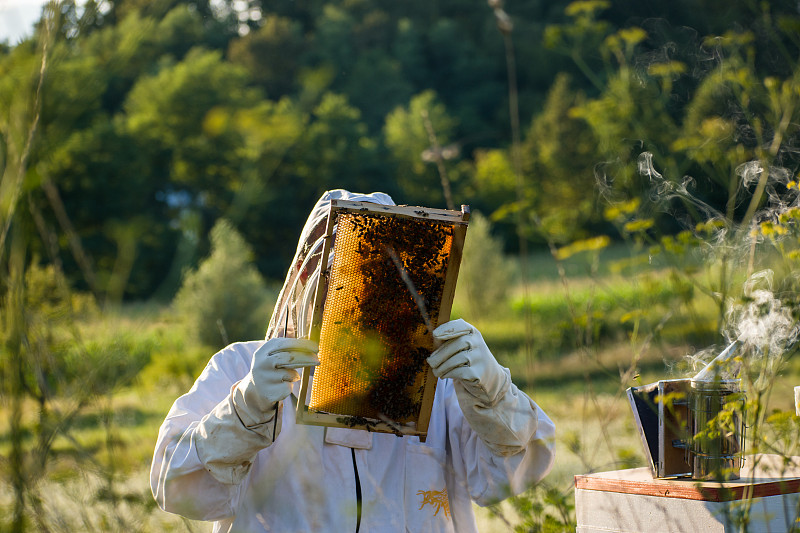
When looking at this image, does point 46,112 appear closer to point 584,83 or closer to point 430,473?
point 430,473

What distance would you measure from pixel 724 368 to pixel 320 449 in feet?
4.16

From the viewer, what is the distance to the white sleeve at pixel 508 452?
89.6 inches

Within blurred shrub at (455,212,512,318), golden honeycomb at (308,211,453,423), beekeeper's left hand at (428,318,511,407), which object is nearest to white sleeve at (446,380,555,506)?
beekeeper's left hand at (428,318,511,407)

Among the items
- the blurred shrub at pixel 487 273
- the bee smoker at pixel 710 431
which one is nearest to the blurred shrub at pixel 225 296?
the blurred shrub at pixel 487 273

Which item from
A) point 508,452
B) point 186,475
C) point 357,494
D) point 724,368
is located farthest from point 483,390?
point 186,475

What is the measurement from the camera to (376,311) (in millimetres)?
2129

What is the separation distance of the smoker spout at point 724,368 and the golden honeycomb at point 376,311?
77 cm

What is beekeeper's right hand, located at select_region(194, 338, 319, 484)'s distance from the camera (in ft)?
6.63

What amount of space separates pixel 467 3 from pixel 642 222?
54.2m

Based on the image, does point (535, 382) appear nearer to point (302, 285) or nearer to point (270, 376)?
point (302, 285)

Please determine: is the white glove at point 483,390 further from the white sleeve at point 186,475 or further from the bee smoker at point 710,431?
the white sleeve at point 186,475

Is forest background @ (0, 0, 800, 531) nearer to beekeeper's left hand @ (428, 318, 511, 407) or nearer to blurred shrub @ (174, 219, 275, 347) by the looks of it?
beekeeper's left hand @ (428, 318, 511, 407)

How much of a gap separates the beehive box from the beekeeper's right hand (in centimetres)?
11

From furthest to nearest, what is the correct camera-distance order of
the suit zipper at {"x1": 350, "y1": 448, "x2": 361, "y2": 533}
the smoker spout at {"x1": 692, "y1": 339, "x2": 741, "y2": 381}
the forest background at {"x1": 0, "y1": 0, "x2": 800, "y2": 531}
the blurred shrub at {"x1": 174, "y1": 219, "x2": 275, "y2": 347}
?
the blurred shrub at {"x1": 174, "y1": 219, "x2": 275, "y2": 347} → the suit zipper at {"x1": 350, "y1": 448, "x2": 361, "y2": 533} → the smoker spout at {"x1": 692, "y1": 339, "x2": 741, "y2": 381} → the forest background at {"x1": 0, "y1": 0, "x2": 800, "y2": 531}
